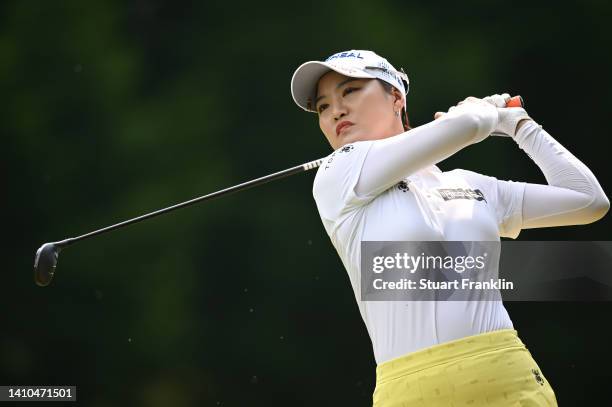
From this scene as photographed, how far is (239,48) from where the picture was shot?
4.53m

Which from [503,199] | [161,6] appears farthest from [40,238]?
[503,199]

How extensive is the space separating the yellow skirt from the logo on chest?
295 mm

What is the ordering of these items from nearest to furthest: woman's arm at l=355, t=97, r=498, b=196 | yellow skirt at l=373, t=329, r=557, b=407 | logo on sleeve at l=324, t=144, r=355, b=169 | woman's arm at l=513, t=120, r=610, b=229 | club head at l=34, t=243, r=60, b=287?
yellow skirt at l=373, t=329, r=557, b=407 → woman's arm at l=355, t=97, r=498, b=196 → logo on sleeve at l=324, t=144, r=355, b=169 → woman's arm at l=513, t=120, r=610, b=229 → club head at l=34, t=243, r=60, b=287

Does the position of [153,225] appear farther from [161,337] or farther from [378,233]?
[378,233]

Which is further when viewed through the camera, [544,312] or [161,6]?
[161,6]

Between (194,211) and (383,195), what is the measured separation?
2710 mm

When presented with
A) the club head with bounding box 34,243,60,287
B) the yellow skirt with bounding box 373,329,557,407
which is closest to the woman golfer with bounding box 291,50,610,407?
the yellow skirt with bounding box 373,329,557,407

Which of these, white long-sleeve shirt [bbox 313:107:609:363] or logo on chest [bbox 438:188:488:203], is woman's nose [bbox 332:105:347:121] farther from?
logo on chest [bbox 438:188:488:203]

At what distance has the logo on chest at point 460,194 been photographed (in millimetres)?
1869

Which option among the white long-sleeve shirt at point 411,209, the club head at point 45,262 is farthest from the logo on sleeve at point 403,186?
the club head at point 45,262

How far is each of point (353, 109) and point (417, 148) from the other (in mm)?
349

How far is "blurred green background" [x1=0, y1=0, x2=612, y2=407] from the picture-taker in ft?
14.1

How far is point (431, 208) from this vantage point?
71.4 inches

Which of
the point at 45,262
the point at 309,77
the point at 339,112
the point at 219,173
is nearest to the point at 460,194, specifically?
the point at 339,112
